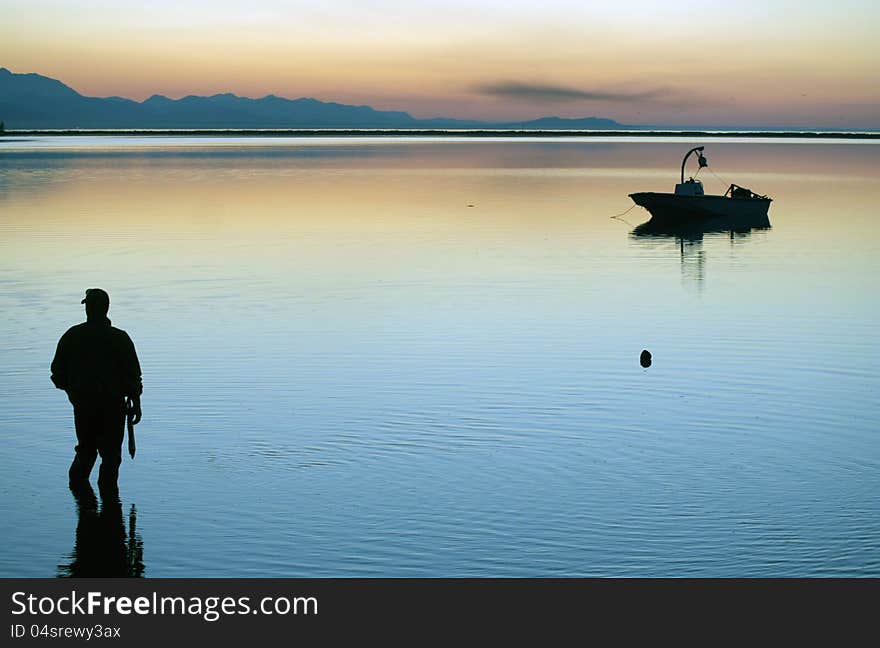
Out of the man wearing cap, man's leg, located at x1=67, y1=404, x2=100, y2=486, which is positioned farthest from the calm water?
the man wearing cap

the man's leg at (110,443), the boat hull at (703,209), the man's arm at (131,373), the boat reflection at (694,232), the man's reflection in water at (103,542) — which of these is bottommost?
the man's reflection in water at (103,542)

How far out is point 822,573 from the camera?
10406 millimetres

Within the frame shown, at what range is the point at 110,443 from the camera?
40.4 feet

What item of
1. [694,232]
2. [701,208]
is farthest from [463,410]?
[701,208]

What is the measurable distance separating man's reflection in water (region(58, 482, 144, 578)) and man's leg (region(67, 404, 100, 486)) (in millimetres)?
151

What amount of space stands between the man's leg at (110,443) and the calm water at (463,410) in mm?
281

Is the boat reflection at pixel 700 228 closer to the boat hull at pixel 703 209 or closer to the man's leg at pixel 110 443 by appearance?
the boat hull at pixel 703 209

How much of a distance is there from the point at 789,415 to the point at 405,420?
4.73 meters

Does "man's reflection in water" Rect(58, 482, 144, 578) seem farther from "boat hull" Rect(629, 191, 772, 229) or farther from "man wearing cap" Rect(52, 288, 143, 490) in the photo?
"boat hull" Rect(629, 191, 772, 229)

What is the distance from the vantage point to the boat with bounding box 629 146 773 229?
2085 inches

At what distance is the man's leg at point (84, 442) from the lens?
1203cm

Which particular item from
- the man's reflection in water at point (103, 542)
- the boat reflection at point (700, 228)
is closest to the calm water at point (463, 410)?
the man's reflection in water at point (103, 542)
